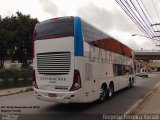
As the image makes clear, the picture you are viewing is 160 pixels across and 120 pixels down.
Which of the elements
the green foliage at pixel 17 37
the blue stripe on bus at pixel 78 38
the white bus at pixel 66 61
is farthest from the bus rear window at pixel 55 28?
the green foliage at pixel 17 37

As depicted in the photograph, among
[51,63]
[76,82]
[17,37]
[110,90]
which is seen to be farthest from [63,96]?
[17,37]

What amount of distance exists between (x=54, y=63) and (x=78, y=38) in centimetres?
146

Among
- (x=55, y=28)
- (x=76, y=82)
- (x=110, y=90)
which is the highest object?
(x=55, y=28)

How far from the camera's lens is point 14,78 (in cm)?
3048

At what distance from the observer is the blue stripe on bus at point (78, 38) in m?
12.9

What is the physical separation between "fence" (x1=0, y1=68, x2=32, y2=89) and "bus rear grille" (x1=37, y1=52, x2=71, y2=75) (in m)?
15.6

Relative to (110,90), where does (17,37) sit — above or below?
above

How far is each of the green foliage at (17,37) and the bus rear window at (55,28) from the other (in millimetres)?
37965

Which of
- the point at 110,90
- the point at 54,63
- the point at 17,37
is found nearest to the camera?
the point at 54,63

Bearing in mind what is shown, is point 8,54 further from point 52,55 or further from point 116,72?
point 52,55

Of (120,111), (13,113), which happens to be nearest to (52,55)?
(13,113)

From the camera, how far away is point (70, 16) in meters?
13.5

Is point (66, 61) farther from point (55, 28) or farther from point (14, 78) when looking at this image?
point (14, 78)

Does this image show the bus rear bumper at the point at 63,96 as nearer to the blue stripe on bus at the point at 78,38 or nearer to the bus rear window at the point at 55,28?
the blue stripe on bus at the point at 78,38
